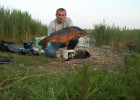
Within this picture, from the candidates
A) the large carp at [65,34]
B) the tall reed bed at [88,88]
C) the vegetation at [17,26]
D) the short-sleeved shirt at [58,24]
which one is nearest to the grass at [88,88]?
the tall reed bed at [88,88]

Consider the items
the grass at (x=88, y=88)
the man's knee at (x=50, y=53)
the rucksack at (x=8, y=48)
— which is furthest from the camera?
the rucksack at (x=8, y=48)

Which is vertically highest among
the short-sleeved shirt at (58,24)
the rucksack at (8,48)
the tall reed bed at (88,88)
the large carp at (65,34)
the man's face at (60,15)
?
the man's face at (60,15)

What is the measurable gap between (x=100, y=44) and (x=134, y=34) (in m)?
1.40

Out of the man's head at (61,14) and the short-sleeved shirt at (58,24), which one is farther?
the short-sleeved shirt at (58,24)

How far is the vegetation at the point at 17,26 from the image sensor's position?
11.9 m

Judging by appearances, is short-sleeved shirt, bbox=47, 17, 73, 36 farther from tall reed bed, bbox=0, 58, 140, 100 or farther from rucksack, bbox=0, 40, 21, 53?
tall reed bed, bbox=0, 58, 140, 100

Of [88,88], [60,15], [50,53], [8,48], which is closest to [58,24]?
[60,15]

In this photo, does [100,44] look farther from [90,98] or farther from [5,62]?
[90,98]

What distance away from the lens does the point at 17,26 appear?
12211mm

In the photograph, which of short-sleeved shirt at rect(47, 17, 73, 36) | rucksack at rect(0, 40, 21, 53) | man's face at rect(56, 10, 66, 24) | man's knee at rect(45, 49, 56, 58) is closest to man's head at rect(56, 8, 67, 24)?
man's face at rect(56, 10, 66, 24)

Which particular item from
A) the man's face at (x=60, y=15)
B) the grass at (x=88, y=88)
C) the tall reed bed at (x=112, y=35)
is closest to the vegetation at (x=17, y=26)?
the tall reed bed at (x=112, y=35)

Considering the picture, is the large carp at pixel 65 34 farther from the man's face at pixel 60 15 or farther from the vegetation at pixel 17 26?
the vegetation at pixel 17 26

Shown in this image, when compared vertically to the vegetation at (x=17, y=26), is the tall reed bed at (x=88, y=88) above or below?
below

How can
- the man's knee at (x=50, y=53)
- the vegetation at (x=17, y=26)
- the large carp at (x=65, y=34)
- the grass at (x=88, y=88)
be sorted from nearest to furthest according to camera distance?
the grass at (x=88, y=88) → the large carp at (x=65, y=34) → the man's knee at (x=50, y=53) → the vegetation at (x=17, y=26)
